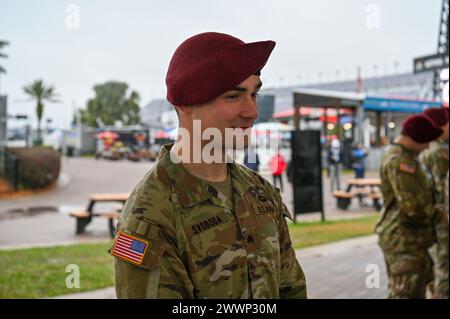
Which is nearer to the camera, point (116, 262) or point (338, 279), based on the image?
point (116, 262)

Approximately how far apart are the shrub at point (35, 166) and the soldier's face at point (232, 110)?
15222 millimetres

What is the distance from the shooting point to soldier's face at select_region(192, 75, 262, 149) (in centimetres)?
128

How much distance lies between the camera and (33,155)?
51.2ft

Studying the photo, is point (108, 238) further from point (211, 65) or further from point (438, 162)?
point (211, 65)

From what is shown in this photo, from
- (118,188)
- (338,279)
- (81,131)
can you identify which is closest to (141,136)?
(118,188)

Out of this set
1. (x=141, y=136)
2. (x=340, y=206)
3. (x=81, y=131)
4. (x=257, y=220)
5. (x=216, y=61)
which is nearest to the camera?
(x=216, y=61)

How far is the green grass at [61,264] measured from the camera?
4.49m

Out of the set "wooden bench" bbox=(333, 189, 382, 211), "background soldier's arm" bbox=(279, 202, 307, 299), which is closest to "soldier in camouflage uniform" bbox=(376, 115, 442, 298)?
"background soldier's arm" bbox=(279, 202, 307, 299)

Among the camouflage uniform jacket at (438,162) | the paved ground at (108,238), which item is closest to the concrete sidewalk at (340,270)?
the paved ground at (108,238)

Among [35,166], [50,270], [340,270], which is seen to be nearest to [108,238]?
[50,270]

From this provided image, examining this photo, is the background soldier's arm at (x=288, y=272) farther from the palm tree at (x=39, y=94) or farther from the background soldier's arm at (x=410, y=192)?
the palm tree at (x=39, y=94)

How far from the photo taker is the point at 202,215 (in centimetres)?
131
